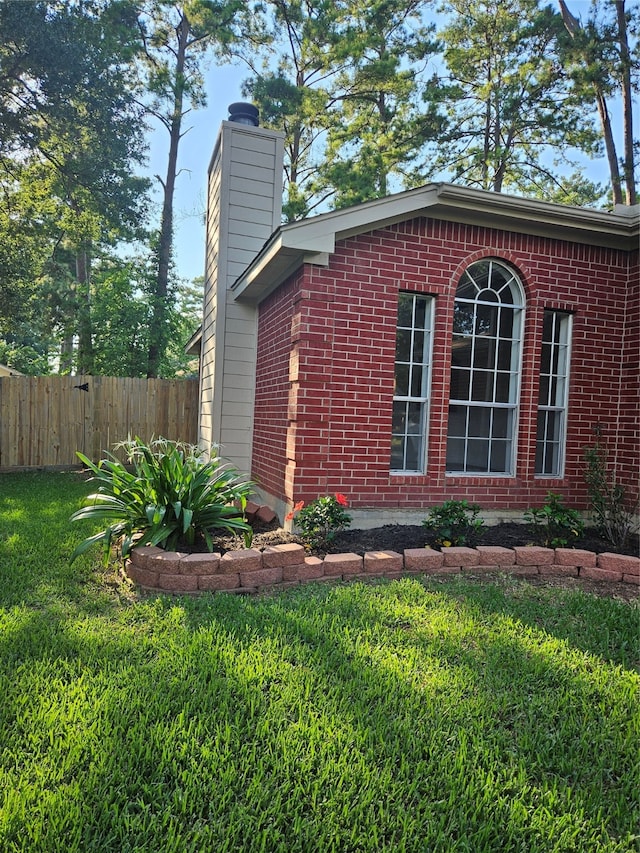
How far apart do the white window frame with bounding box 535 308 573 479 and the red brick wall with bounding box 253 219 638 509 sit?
9 centimetres

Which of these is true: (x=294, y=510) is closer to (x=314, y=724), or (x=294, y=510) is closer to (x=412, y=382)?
(x=412, y=382)

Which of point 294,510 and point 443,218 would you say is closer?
point 294,510

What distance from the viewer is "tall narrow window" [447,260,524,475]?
18.8 ft

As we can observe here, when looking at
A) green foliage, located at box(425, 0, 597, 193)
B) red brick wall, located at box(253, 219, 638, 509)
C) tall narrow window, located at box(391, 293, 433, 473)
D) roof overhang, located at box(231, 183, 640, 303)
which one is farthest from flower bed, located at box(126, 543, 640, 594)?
green foliage, located at box(425, 0, 597, 193)

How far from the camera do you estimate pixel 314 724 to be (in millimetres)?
2223

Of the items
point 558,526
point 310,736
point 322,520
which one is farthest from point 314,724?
point 558,526

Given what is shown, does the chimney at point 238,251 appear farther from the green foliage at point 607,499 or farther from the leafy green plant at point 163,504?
the green foliage at point 607,499

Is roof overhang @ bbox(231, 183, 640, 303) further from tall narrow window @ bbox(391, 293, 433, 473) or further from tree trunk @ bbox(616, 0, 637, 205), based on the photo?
tree trunk @ bbox(616, 0, 637, 205)

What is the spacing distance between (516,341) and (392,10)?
51.9ft

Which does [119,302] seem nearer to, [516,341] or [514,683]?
[516,341]

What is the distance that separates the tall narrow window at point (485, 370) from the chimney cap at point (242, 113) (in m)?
4.29

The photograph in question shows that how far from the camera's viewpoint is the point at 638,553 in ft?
16.1

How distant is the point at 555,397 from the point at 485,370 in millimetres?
956

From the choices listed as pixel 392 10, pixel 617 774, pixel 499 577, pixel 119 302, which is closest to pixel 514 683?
pixel 617 774
